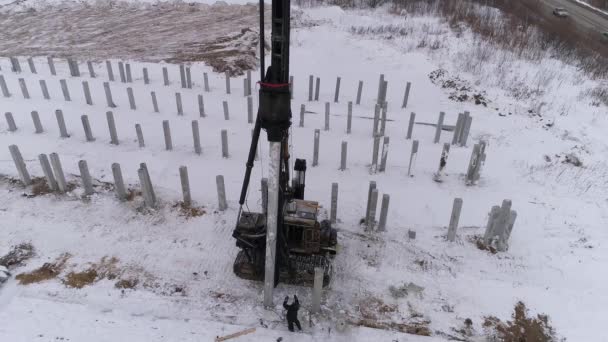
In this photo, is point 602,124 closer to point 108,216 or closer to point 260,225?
point 260,225

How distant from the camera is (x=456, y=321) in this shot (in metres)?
5.53

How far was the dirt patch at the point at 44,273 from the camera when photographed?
591 cm

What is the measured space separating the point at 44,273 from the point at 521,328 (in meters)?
7.07

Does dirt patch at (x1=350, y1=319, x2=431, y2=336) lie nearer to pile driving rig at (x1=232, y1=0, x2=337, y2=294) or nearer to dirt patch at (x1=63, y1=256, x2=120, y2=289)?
pile driving rig at (x1=232, y1=0, x2=337, y2=294)

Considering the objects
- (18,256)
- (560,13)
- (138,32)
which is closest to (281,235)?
(18,256)

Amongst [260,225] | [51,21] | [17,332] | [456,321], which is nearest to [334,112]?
[260,225]

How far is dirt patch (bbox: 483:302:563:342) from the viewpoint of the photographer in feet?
17.6

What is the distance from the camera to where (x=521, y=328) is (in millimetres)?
5473

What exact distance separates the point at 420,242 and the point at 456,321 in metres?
1.59

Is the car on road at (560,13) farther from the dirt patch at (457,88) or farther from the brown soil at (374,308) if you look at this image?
the brown soil at (374,308)

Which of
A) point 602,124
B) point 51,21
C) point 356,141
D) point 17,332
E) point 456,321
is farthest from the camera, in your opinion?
point 51,21

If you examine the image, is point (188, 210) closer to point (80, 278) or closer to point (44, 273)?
point (80, 278)

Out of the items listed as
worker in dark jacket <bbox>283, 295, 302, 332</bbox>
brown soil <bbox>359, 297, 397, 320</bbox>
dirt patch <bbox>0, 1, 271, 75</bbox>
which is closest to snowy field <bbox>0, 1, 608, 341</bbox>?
brown soil <bbox>359, 297, 397, 320</bbox>

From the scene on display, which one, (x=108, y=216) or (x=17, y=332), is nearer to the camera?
(x=17, y=332)
